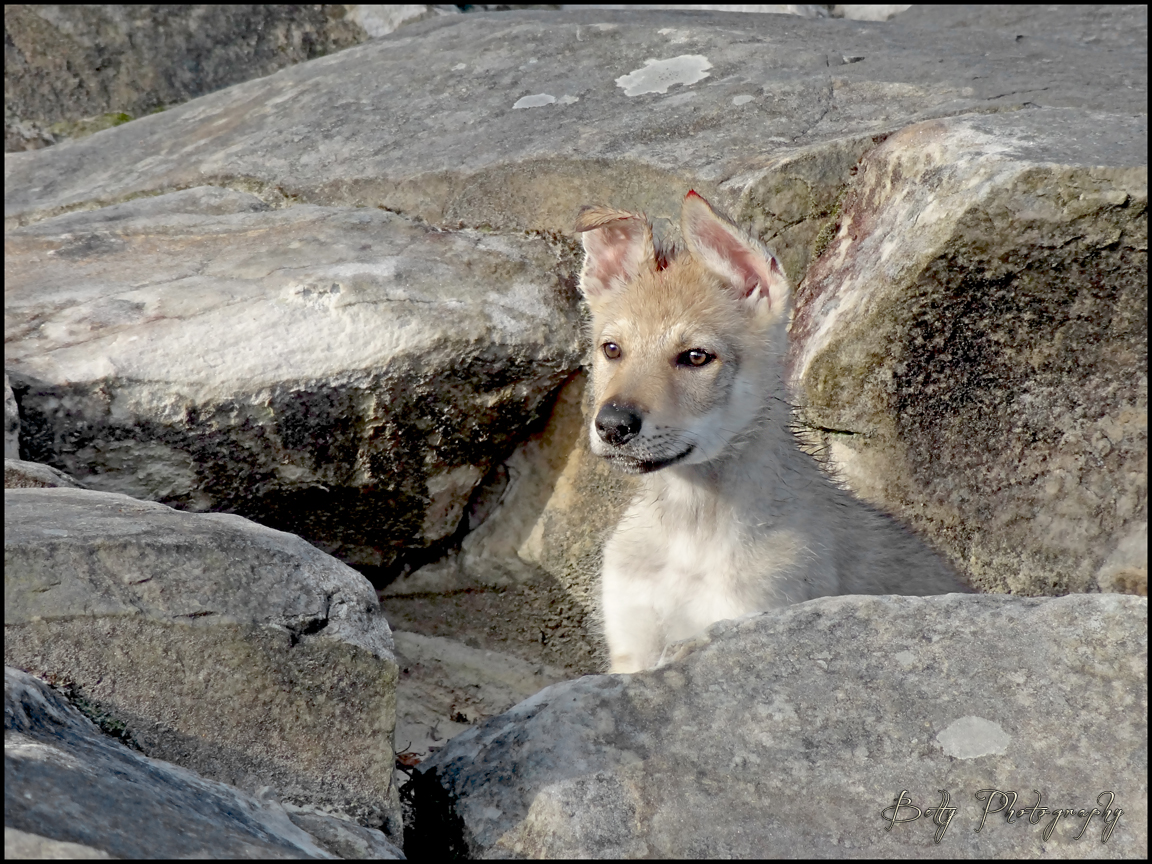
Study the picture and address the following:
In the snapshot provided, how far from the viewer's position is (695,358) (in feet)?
13.9

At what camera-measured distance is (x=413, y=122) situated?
6.73 m

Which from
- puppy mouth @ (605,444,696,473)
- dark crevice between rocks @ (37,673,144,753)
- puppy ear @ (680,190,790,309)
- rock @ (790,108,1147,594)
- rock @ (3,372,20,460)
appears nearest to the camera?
dark crevice between rocks @ (37,673,144,753)

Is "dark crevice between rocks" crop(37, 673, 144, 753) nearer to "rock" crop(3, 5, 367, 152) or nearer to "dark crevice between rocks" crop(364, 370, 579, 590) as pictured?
"dark crevice between rocks" crop(364, 370, 579, 590)

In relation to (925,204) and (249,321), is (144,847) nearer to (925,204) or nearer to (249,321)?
(249,321)

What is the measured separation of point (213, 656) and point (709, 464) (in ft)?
6.52

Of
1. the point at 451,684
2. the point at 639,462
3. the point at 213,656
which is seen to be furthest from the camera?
the point at 451,684

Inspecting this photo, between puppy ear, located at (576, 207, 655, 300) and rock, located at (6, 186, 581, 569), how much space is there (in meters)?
0.72

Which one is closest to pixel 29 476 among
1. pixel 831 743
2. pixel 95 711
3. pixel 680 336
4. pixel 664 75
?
pixel 95 711

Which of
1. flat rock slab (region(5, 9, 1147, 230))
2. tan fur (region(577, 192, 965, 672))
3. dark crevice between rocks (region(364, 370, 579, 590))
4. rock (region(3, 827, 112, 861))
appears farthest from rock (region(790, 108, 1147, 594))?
rock (region(3, 827, 112, 861))

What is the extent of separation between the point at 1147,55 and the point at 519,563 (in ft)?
14.3

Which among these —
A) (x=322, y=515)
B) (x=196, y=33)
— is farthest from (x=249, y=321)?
(x=196, y=33)

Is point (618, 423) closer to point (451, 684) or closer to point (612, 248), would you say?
point (612, 248)

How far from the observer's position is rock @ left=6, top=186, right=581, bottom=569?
16.3ft

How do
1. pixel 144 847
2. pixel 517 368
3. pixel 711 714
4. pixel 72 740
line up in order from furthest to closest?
pixel 517 368 < pixel 711 714 < pixel 72 740 < pixel 144 847
